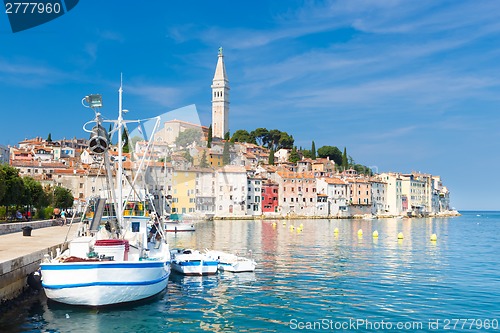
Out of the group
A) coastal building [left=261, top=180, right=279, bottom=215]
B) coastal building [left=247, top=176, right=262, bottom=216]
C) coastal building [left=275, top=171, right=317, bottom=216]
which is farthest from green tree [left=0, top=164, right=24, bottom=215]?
coastal building [left=275, top=171, right=317, bottom=216]

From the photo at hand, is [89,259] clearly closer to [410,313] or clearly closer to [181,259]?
[181,259]

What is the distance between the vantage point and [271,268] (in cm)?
2352

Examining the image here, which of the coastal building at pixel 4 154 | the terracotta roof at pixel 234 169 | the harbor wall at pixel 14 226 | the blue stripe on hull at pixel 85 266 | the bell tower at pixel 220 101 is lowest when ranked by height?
the blue stripe on hull at pixel 85 266

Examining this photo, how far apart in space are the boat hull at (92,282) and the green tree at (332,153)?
122 m

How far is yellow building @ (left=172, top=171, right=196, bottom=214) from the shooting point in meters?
85.9

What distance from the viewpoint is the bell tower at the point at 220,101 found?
151875mm

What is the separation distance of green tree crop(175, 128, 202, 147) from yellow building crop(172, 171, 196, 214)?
10.3 meters

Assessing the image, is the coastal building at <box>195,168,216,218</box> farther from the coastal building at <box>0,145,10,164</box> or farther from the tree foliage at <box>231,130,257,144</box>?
the tree foliage at <box>231,130,257,144</box>

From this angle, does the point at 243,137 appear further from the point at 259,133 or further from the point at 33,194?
the point at 33,194

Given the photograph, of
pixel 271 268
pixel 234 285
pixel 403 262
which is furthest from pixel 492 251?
pixel 234 285

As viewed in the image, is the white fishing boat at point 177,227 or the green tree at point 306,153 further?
the green tree at point 306,153

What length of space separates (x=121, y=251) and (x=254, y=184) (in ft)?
271

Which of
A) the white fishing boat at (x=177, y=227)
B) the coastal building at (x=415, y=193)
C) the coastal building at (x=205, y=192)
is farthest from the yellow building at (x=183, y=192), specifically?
the coastal building at (x=415, y=193)

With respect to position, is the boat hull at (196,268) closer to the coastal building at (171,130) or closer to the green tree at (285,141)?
the coastal building at (171,130)
